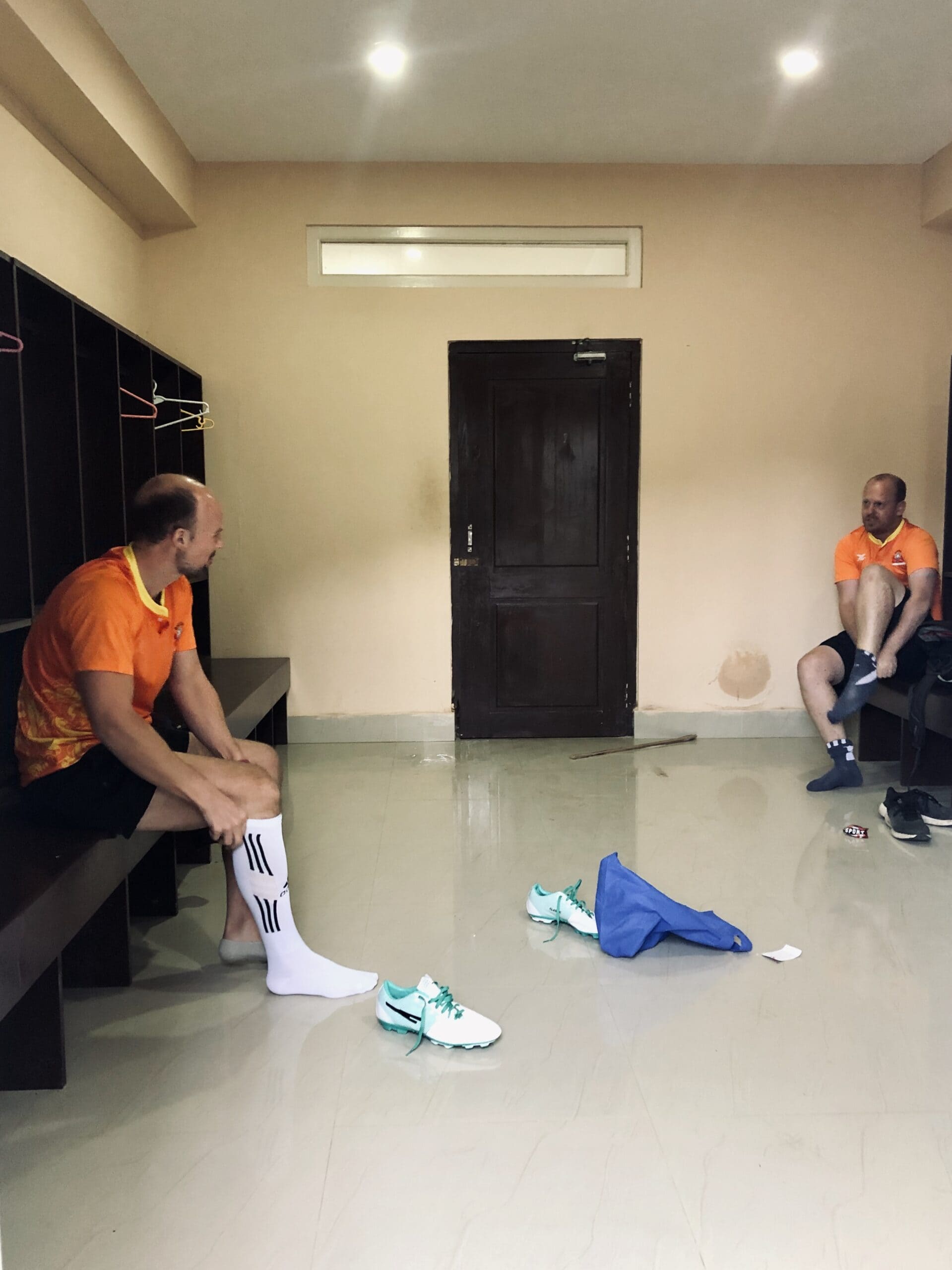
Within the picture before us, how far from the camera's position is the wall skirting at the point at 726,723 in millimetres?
5371

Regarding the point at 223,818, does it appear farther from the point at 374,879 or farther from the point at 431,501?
the point at 431,501

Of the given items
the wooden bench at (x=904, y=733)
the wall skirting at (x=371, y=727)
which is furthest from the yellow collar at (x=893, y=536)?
the wall skirting at (x=371, y=727)

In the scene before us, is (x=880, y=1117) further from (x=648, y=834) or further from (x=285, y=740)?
(x=285, y=740)

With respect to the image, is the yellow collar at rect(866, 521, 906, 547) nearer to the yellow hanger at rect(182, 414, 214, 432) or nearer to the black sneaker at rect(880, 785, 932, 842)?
the black sneaker at rect(880, 785, 932, 842)

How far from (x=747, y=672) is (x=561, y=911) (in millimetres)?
2845

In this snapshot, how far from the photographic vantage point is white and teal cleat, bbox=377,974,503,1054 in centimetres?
220

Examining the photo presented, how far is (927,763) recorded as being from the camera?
4.25m

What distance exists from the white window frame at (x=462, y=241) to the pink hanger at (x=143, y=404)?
4.51ft

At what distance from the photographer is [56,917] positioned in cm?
197

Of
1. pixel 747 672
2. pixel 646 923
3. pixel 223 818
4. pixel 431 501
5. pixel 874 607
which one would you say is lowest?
pixel 646 923

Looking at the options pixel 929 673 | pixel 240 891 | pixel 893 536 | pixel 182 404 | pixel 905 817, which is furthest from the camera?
pixel 182 404

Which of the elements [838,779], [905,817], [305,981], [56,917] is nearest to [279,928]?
[305,981]

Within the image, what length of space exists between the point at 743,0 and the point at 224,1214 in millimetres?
3922

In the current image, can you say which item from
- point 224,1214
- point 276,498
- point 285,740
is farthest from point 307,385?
point 224,1214
